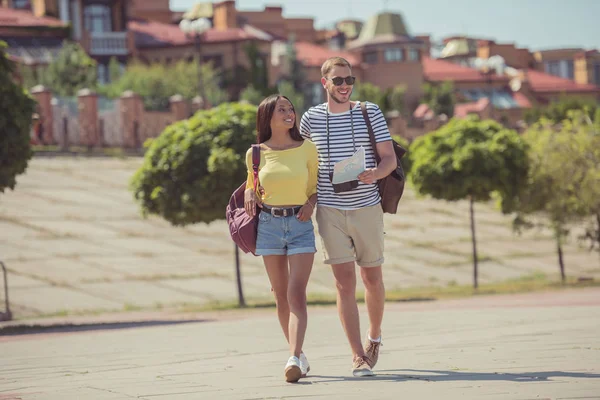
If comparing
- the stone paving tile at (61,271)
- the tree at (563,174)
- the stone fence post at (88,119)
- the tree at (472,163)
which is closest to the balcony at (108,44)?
the stone fence post at (88,119)

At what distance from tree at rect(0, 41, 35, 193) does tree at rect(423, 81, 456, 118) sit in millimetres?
69297

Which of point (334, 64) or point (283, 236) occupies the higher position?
point (334, 64)

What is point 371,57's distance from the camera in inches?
3661

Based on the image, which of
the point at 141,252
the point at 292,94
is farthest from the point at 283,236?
the point at 292,94

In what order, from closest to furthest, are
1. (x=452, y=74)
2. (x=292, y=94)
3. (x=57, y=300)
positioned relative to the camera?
(x=57, y=300) < (x=292, y=94) < (x=452, y=74)

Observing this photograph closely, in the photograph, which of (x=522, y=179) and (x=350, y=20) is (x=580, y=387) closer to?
(x=522, y=179)

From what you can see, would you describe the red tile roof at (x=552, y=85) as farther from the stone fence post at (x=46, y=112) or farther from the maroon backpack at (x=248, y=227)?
the maroon backpack at (x=248, y=227)

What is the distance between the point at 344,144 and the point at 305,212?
53 cm

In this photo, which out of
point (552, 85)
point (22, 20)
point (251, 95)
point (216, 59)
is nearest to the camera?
point (22, 20)

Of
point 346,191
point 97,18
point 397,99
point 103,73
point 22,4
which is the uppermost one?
point 22,4

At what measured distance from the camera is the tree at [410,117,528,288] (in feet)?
87.8

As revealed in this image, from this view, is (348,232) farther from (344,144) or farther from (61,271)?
(61,271)

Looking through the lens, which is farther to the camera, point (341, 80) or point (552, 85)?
point (552, 85)

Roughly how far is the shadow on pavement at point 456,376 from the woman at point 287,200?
21.7 inches
